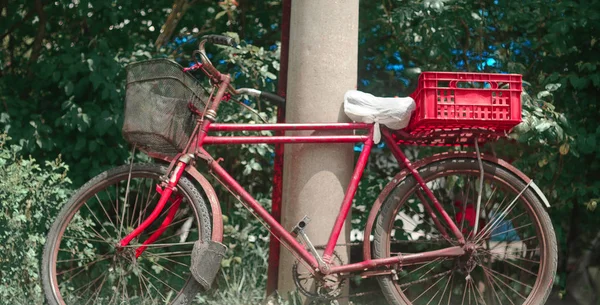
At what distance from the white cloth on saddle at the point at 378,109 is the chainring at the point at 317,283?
67 cm

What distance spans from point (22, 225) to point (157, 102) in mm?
1298

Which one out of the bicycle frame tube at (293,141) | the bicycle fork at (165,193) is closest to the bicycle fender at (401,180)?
the bicycle frame tube at (293,141)

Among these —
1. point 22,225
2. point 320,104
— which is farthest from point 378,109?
point 22,225

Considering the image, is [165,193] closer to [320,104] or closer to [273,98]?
[273,98]

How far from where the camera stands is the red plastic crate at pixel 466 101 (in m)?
4.11

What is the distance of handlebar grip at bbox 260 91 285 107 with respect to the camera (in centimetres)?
450

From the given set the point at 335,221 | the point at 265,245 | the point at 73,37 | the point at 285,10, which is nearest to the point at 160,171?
the point at 335,221

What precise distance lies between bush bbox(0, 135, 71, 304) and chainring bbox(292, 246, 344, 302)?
1.43 metres

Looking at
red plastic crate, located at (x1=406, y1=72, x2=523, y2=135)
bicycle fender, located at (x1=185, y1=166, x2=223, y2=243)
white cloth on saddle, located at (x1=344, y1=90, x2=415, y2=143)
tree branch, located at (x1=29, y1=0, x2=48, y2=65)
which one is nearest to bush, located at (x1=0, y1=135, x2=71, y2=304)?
bicycle fender, located at (x1=185, y1=166, x2=223, y2=243)

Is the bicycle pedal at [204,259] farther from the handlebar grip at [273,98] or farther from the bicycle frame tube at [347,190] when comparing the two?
the handlebar grip at [273,98]

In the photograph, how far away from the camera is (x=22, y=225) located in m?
4.91

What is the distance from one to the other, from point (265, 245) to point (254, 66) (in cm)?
111

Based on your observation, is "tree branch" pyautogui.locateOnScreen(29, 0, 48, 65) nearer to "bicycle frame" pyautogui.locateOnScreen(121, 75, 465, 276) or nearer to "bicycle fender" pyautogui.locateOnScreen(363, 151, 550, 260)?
"bicycle frame" pyautogui.locateOnScreen(121, 75, 465, 276)

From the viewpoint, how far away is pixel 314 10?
4512 millimetres
